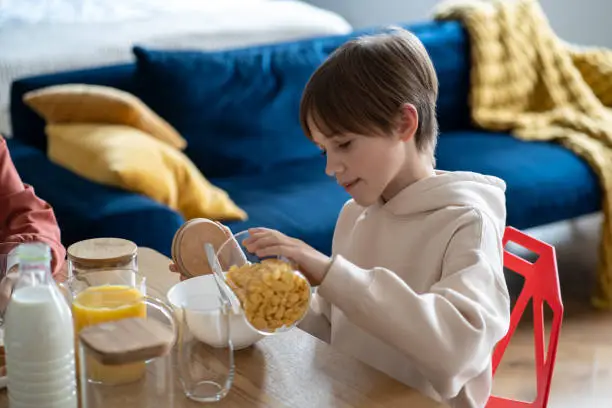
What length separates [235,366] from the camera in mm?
1194

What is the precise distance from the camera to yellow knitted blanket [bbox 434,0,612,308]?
351cm

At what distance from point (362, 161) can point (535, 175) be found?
71.2 inches

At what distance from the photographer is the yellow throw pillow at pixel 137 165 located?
2381 millimetres

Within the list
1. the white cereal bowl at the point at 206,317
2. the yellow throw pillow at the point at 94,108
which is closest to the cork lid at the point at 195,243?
the white cereal bowl at the point at 206,317

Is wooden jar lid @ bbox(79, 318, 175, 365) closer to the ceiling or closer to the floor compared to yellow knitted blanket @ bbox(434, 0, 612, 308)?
closer to the ceiling

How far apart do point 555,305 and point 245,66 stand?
5.86 feet

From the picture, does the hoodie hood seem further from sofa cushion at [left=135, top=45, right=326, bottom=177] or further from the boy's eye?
sofa cushion at [left=135, top=45, right=326, bottom=177]

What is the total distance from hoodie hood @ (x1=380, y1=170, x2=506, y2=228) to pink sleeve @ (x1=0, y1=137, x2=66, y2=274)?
1.89ft

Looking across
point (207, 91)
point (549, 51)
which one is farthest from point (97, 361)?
point (549, 51)

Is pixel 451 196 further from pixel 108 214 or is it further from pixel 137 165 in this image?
pixel 137 165

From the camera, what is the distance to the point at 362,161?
1396 millimetres

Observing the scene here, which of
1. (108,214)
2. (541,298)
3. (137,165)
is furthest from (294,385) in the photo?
(137,165)

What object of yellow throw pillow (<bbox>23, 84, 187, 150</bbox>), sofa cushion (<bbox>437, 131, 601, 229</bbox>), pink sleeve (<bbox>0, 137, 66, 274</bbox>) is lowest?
sofa cushion (<bbox>437, 131, 601, 229</bbox>)

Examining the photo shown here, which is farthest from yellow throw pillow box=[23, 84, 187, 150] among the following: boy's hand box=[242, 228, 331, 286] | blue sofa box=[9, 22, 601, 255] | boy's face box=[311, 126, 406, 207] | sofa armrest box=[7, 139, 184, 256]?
boy's hand box=[242, 228, 331, 286]
